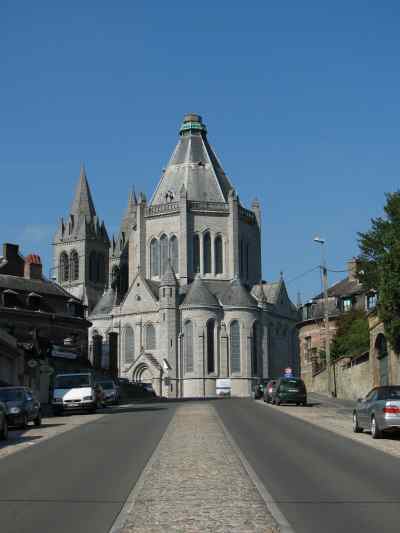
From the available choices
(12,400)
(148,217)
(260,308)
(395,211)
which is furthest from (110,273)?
(12,400)

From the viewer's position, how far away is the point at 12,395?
27.0 meters

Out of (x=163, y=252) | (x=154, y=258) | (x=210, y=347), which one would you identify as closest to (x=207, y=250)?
(x=163, y=252)

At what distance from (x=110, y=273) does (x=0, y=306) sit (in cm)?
6328

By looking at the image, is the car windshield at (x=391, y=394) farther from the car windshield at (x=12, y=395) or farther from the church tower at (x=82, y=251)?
the church tower at (x=82, y=251)

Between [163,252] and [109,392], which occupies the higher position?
[163,252]

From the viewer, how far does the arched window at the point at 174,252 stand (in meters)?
96.0

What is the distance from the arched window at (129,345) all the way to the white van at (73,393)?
55903mm

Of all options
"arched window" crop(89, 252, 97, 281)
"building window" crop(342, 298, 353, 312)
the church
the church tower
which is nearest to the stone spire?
the church tower

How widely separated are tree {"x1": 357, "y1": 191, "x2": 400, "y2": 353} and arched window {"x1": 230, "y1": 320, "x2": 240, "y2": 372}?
49.1m

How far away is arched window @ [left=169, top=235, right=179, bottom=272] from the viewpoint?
9600cm

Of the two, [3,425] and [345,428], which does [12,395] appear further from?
[345,428]

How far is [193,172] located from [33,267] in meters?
41.7

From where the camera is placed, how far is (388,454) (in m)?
17.4

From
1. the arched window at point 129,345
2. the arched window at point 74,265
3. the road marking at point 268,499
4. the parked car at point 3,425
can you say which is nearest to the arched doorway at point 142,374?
the arched window at point 129,345
